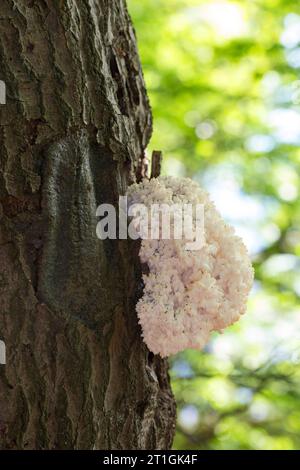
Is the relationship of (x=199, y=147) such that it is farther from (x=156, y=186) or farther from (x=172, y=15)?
(x=156, y=186)

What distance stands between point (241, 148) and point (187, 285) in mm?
5280

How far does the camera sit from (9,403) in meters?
1.98

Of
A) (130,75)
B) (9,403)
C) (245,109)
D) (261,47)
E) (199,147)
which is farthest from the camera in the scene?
(199,147)

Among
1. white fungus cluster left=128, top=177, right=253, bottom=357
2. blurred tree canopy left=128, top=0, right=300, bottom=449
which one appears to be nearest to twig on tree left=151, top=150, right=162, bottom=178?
white fungus cluster left=128, top=177, right=253, bottom=357

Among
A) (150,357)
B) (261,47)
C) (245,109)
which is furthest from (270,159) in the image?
(150,357)

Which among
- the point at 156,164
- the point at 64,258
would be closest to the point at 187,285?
the point at 64,258

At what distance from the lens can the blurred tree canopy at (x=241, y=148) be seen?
5691 millimetres

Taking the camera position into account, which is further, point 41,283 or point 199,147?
point 199,147

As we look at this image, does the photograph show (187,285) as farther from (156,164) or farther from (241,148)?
(241,148)

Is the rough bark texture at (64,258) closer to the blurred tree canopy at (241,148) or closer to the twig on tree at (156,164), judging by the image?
the twig on tree at (156,164)

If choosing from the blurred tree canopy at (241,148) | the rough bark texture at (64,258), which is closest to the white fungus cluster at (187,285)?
the rough bark texture at (64,258)

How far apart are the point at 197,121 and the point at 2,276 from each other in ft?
17.7

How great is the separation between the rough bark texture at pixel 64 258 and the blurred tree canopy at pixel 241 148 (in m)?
2.99

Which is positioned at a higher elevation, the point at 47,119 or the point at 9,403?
the point at 47,119
